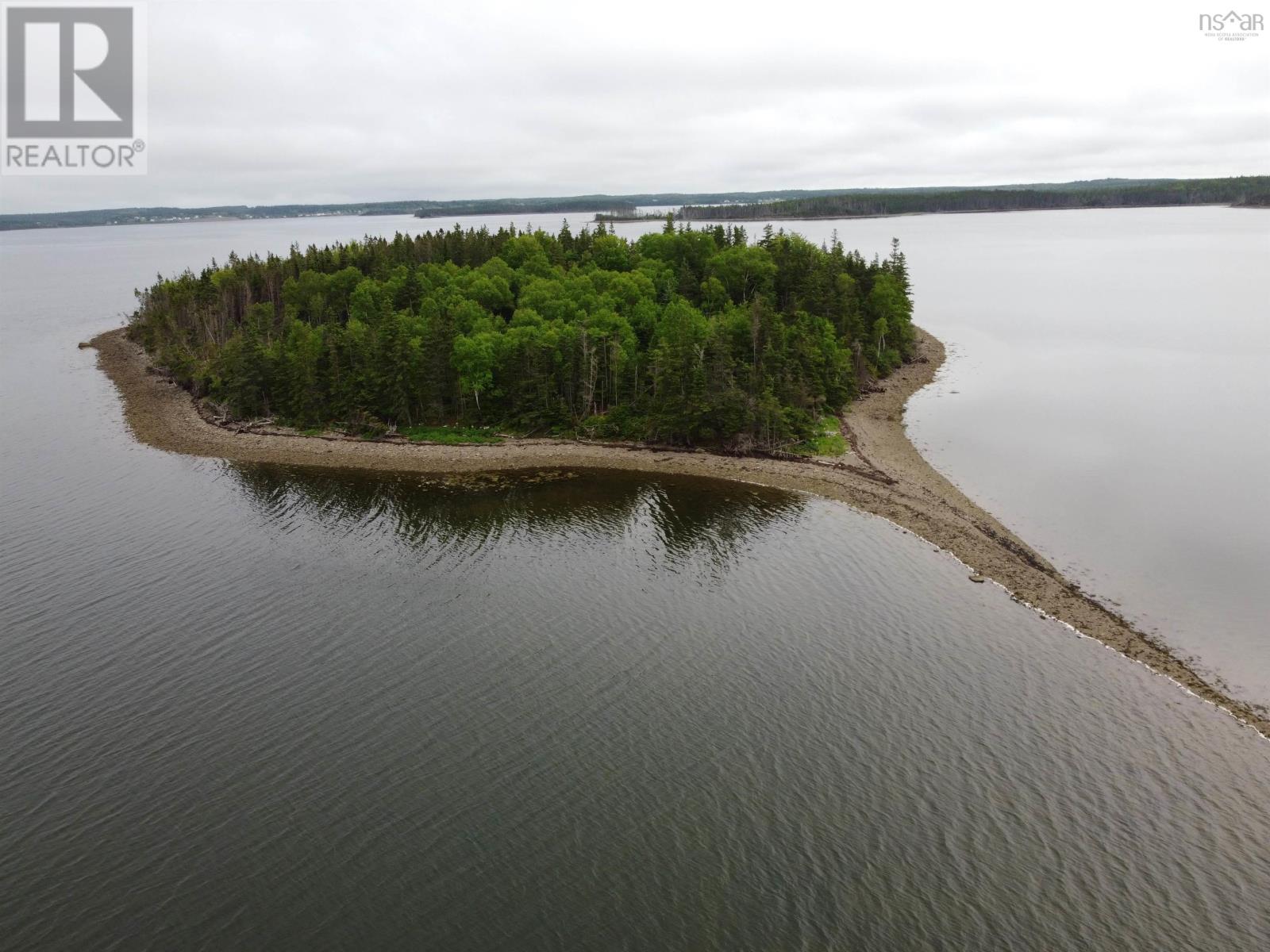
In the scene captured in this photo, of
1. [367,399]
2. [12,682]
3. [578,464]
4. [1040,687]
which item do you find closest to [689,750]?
[1040,687]

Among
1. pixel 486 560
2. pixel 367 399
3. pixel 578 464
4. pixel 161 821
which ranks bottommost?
pixel 161 821

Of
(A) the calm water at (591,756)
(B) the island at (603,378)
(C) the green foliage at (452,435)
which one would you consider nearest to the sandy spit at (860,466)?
(B) the island at (603,378)

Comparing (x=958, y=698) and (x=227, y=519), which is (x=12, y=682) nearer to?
(x=227, y=519)

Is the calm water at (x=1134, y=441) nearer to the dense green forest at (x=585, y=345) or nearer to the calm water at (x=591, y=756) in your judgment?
the calm water at (x=591, y=756)

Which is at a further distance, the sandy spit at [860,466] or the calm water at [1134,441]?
the calm water at [1134,441]

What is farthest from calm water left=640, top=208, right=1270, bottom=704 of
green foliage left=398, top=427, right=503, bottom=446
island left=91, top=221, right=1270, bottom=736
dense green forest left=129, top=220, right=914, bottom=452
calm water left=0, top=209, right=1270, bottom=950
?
green foliage left=398, top=427, right=503, bottom=446

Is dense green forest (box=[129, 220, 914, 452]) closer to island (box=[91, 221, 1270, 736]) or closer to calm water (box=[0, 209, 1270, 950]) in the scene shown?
island (box=[91, 221, 1270, 736])
